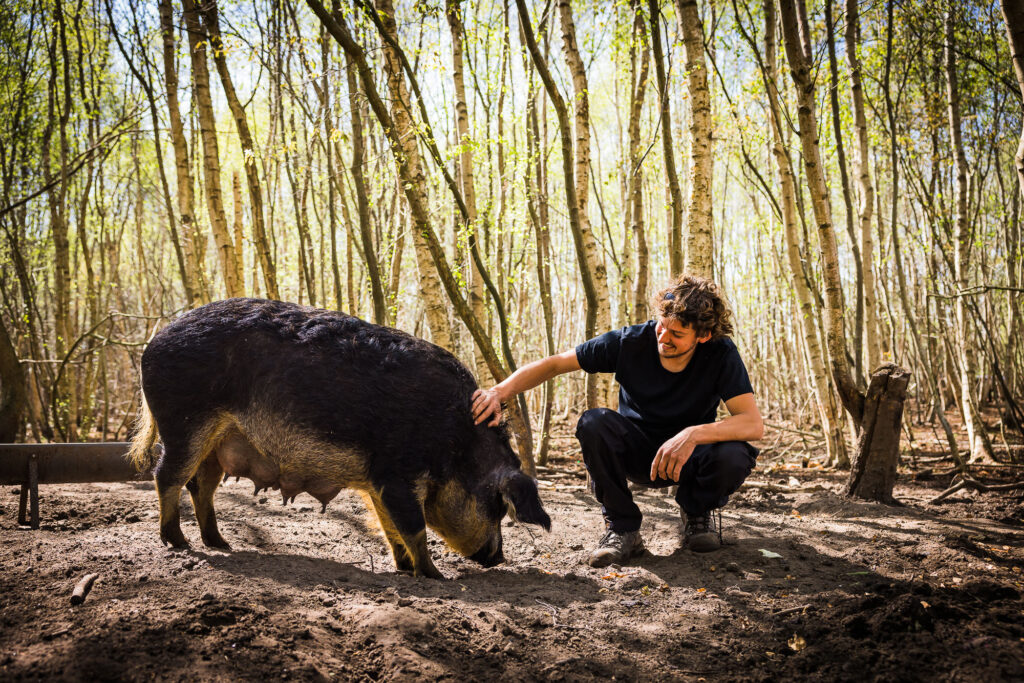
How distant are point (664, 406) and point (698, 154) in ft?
7.48

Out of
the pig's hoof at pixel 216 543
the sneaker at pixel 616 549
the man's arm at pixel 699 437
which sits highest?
the man's arm at pixel 699 437

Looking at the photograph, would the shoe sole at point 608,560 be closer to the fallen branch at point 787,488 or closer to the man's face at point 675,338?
the man's face at point 675,338

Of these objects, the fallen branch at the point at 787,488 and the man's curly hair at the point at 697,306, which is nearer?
the man's curly hair at the point at 697,306

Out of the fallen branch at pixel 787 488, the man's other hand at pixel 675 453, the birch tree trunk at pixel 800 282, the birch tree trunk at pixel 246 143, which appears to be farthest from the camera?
the birch tree trunk at pixel 800 282

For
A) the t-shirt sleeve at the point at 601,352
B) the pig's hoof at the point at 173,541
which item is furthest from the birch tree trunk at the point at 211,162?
the t-shirt sleeve at the point at 601,352

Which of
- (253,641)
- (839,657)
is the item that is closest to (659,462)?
(839,657)

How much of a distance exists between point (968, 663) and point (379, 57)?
972 cm

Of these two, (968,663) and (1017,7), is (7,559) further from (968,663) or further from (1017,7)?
(1017,7)

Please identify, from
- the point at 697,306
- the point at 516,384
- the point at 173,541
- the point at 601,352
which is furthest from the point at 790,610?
the point at 173,541

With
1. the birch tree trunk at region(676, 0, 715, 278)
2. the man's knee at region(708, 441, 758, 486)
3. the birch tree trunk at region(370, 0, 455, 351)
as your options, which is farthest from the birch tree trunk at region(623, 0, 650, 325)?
the man's knee at region(708, 441, 758, 486)

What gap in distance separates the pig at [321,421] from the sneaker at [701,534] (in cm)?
85

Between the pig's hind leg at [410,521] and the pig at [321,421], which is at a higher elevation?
the pig at [321,421]

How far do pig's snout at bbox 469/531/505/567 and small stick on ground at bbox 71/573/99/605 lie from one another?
6.34 ft

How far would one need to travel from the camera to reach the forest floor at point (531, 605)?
7.17ft
